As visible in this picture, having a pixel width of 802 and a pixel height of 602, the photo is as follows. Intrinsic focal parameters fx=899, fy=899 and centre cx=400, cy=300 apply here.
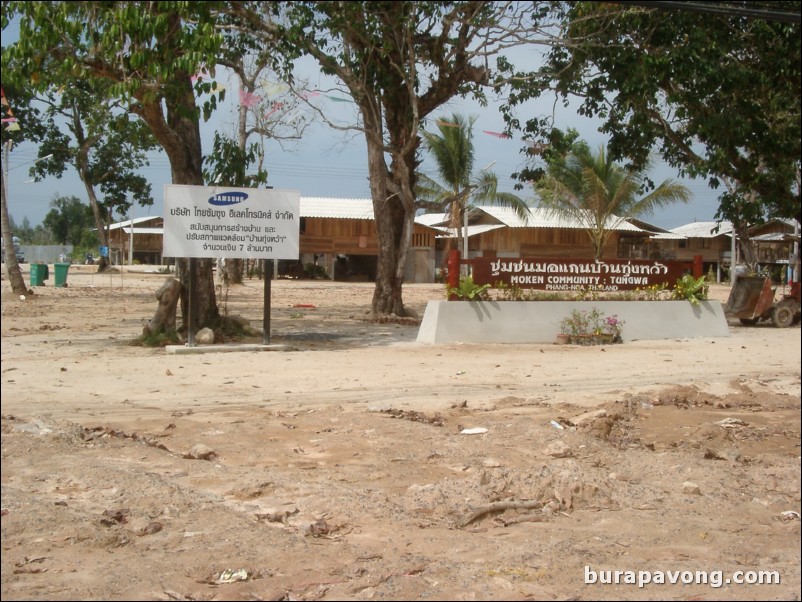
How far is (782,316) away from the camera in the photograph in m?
16.5

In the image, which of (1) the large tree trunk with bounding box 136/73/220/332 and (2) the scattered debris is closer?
(2) the scattered debris

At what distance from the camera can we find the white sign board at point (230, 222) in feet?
42.6

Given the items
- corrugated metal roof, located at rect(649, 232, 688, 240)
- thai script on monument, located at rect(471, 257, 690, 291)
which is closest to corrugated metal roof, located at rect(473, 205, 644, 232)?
corrugated metal roof, located at rect(649, 232, 688, 240)

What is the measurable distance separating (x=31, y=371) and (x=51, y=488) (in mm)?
5447

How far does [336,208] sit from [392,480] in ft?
138

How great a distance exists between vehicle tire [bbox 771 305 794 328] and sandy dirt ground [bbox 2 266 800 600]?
438cm

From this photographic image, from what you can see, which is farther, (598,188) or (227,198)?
(598,188)

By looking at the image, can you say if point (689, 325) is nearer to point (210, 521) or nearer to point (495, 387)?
point (495, 387)

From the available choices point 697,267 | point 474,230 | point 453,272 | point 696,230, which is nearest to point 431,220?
point 474,230

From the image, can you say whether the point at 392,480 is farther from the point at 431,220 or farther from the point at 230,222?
the point at 431,220

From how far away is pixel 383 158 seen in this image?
18688mm

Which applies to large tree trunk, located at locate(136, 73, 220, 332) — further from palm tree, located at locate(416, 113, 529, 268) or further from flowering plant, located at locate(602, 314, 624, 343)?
palm tree, located at locate(416, 113, 529, 268)

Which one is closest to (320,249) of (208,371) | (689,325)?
(689,325)

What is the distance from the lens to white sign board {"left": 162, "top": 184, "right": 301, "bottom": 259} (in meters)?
13.0
